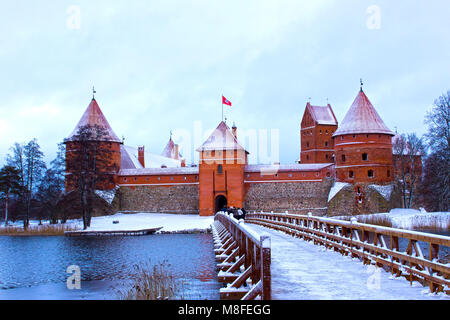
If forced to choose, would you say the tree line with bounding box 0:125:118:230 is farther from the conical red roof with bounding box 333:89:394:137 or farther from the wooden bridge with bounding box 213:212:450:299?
the wooden bridge with bounding box 213:212:450:299

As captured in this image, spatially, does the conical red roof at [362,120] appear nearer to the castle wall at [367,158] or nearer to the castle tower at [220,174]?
the castle wall at [367,158]

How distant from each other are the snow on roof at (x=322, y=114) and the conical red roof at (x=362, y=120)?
10911 mm

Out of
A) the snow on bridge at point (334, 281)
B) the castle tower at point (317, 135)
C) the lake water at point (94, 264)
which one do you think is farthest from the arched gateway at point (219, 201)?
the snow on bridge at point (334, 281)

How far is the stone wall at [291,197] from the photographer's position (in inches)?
1464

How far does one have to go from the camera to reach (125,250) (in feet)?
66.3

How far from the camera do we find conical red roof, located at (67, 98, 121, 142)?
130 feet

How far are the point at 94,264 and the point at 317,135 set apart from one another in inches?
1383

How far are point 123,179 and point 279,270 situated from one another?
33.5 metres

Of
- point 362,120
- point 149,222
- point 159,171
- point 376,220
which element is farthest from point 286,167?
point 149,222

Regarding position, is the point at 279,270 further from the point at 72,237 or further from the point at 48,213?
the point at 48,213

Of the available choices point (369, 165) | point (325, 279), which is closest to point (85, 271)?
point (325, 279)

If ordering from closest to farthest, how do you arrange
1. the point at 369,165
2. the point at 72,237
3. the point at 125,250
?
the point at 125,250
the point at 72,237
the point at 369,165

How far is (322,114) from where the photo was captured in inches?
1945

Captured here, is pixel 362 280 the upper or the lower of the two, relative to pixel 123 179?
lower
